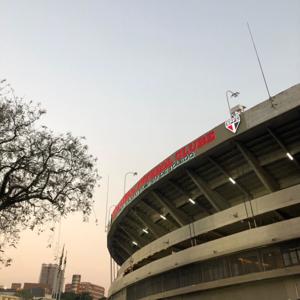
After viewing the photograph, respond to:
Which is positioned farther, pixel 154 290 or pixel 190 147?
pixel 154 290

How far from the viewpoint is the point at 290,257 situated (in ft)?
54.7

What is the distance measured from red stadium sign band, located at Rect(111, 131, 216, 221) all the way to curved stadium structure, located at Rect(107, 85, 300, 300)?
0.08 metres

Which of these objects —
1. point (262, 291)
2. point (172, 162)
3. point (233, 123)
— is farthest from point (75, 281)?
point (233, 123)

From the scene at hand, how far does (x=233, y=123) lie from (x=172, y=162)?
20.6 feet

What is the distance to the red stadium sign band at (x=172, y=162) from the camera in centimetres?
2272

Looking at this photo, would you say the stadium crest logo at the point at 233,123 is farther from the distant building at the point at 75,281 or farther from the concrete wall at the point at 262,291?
the distant building at the point at 75,281

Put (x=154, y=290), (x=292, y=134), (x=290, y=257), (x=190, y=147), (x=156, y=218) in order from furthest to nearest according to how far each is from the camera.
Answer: (x=156, y=218) → (x=154, y=290) → (x=190, y=147) → (x=292, y=134) → (x=290, y=257)

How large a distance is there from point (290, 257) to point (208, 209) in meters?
11.0

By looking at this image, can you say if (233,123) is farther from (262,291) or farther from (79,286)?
(79,286)

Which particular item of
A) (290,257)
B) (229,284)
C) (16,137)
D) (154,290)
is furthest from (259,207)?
(16,137)

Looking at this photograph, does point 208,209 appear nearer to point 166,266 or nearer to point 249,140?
point 166,266

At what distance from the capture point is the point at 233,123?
67.9 ft

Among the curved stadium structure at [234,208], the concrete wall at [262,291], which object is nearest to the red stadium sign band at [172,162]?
the curved stadium structure at [234,208]

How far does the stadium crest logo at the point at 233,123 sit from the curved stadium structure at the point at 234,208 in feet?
0.21
